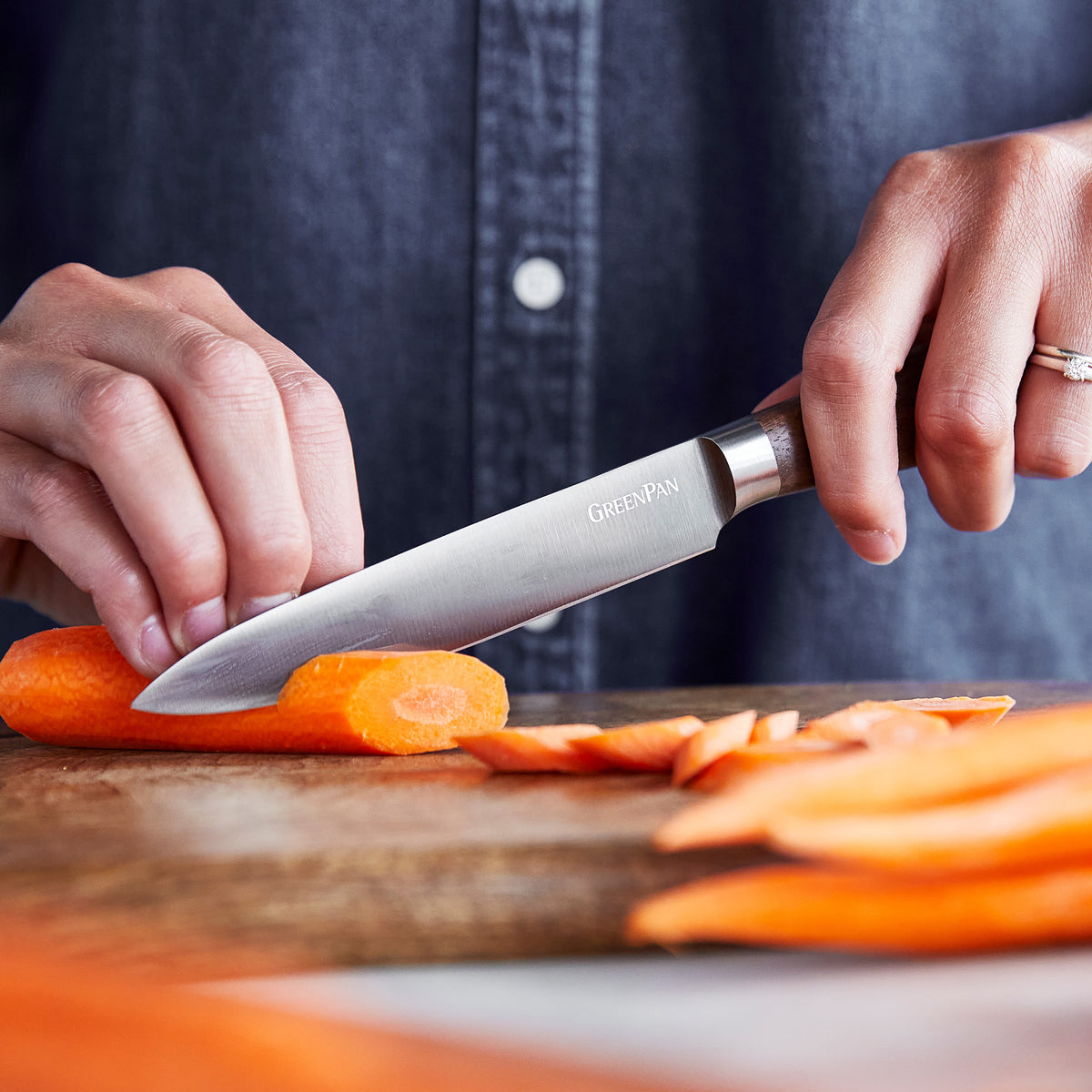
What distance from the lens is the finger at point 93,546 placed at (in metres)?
1.27

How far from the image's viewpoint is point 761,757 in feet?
3.12

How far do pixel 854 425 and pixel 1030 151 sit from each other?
0.51m

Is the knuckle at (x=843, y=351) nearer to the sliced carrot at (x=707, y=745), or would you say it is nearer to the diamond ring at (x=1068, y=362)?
the diamond ring at (x=1068, y=362)

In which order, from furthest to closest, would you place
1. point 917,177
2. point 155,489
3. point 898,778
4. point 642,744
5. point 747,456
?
1. point 917,177
2. point 747,456
3. point 155,489
4. point 642,744
5. point 898,778

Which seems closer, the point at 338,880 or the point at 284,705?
the point at 338,880

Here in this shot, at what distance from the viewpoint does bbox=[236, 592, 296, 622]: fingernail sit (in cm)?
127

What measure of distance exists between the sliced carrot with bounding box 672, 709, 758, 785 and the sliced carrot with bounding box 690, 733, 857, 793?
0.04 feet

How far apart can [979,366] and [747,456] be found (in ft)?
1.02

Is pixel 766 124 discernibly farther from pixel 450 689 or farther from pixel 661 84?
pixel 450 689

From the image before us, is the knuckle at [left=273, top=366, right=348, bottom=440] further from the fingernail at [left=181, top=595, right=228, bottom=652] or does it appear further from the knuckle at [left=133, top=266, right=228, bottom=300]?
the knuckle at [left=133, top=266, right=228, bottom=300]

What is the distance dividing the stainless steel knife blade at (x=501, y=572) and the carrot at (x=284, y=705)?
0.05 meters

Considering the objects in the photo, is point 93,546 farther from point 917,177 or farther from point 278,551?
point 917,177

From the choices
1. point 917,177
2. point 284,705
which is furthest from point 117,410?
point 917,177

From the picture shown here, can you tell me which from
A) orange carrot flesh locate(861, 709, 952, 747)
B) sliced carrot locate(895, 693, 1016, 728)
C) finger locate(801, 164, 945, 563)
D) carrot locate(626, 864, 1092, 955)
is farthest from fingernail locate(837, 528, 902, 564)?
carrot locate(626, 864, 1092, 955)
